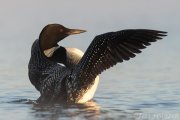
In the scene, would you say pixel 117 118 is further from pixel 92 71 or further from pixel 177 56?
pixel 177 56

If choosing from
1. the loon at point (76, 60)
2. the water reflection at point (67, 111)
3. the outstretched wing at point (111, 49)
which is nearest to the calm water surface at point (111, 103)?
the water reflection at point (67, 111)

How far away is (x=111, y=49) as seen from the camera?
11250 millimetres

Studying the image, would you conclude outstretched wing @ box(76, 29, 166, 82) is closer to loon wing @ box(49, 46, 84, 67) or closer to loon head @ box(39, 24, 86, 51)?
loon wing @ box(49, 46, 84, 67)

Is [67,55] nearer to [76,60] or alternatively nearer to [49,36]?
[76,60]

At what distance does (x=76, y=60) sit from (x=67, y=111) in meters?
0.94

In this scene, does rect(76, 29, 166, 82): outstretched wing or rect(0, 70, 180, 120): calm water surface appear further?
rect(76, 29, 166, 82): outstretched wing

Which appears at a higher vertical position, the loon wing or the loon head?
the loon head

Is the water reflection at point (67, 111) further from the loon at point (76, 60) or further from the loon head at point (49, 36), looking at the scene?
the loon head at point (49, 36)

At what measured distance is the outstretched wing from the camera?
11.1 m

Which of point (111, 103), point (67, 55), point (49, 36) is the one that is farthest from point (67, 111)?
point (49, 36)

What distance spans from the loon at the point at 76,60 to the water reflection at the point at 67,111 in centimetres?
19

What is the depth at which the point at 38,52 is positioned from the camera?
1229 centimetres

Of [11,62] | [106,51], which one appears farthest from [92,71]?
[11,62]

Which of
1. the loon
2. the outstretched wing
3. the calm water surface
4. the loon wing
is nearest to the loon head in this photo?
the loon
